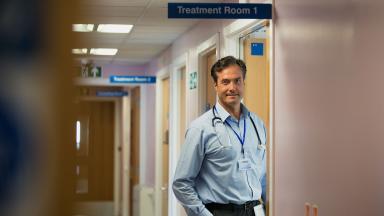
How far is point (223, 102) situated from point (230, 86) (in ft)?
0.31

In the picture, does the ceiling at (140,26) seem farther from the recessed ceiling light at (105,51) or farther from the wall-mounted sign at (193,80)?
the wall-mounted sign at (193,80)

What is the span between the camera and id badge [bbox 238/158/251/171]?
3.00 meters

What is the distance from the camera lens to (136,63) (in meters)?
10.4

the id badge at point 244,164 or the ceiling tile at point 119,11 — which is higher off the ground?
the ceiling tile at point 119,11

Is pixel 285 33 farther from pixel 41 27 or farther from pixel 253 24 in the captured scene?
pixel 41 27

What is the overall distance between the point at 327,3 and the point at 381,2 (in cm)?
59

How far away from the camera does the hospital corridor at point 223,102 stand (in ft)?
1.47

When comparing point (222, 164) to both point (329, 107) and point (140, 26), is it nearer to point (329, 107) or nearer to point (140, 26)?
point (329, 107)

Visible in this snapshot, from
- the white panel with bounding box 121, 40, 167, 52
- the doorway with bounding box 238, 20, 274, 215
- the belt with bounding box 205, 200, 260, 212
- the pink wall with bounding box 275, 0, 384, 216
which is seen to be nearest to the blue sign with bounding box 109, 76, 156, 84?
the white panel with bounding box 121, 40, 167, 52

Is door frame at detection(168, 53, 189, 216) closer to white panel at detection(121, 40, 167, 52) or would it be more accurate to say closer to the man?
white panel at detection(121, 40, 167, 52)

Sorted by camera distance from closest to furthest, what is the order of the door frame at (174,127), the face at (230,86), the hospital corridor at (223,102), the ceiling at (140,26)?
the hospital corridor at (223,102)
the face at (230,86)
the ceiling at (140,26)
the door frame at (174,127)

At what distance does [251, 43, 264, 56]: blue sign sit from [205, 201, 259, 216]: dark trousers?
5.79 feet

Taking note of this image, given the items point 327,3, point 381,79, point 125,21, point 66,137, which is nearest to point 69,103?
point 66,137

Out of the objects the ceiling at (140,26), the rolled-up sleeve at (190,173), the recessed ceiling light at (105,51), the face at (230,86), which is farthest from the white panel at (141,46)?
the rolled-up sleeve at (190,173)
